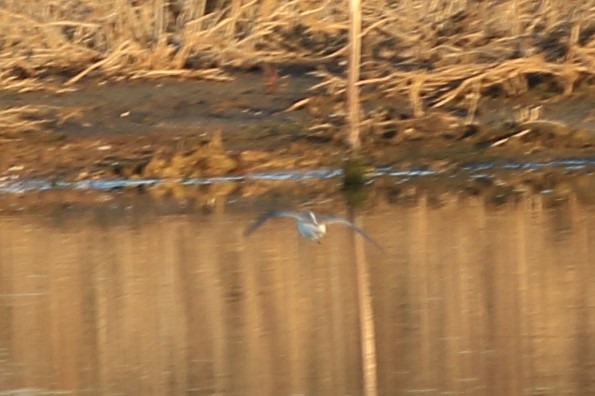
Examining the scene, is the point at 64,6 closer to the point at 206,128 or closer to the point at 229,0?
the point at 229,0

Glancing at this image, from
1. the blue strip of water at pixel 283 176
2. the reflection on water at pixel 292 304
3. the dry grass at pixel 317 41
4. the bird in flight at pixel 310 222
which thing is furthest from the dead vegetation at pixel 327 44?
the bird in flight at pixel 310 222

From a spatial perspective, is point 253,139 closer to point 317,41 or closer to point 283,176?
point 283,176

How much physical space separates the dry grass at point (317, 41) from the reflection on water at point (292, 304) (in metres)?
Result: 1.85

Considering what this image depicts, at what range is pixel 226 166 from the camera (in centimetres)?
1127

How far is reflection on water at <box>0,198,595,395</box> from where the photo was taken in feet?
24.5

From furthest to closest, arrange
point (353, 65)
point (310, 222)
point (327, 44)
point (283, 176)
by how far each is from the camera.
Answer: point (327, 44)
point (283, 176)
point (353, 65)
point (310, 222)

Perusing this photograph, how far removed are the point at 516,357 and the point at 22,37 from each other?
263 inches

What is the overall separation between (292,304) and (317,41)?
→ 199 inches

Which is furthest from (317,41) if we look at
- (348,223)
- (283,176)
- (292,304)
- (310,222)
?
(292,304)

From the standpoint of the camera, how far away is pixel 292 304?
845 centimetres

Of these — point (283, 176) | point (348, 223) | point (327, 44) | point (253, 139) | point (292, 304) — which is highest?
Answer: point (327, 44)

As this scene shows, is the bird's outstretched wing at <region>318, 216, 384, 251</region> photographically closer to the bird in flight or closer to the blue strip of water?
the bird in flight

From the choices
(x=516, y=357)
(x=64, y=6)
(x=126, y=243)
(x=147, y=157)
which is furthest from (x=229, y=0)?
(x=516, y=357)

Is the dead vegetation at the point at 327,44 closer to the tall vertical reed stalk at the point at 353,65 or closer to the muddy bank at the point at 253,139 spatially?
the muddy bank at the point at 253,139
